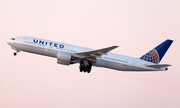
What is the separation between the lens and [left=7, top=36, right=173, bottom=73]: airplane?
131 ft

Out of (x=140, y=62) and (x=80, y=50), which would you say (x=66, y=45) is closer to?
(x=80, y=50)

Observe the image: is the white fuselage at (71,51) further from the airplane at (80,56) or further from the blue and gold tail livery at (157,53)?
the blue and gold tail livery at (157,53)

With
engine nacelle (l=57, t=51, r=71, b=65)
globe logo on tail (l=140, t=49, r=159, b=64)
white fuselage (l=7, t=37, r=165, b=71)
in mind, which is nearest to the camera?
engine nacelle (l=57, t=51, r=71, b=65)

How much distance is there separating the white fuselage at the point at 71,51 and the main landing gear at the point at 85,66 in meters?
0.91

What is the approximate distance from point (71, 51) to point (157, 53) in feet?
45.7

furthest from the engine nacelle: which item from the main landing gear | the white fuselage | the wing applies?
the main landing gear

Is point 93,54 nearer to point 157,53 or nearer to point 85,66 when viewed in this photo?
point 85,66

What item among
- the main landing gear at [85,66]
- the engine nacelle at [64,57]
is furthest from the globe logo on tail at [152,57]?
the engine nacelle at [64,57]

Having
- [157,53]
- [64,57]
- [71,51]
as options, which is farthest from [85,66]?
[157,53]

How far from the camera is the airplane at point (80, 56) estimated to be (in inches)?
1569

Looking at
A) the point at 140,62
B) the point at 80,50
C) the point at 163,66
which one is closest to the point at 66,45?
the point at 80,50

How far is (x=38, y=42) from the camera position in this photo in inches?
1607

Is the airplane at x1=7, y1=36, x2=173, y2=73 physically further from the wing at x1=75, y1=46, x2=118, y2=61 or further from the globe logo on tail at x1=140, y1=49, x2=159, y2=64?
the globe logo on tail at x1=140, y1=49, x2=159, y2=64

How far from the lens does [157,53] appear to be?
4406cm
